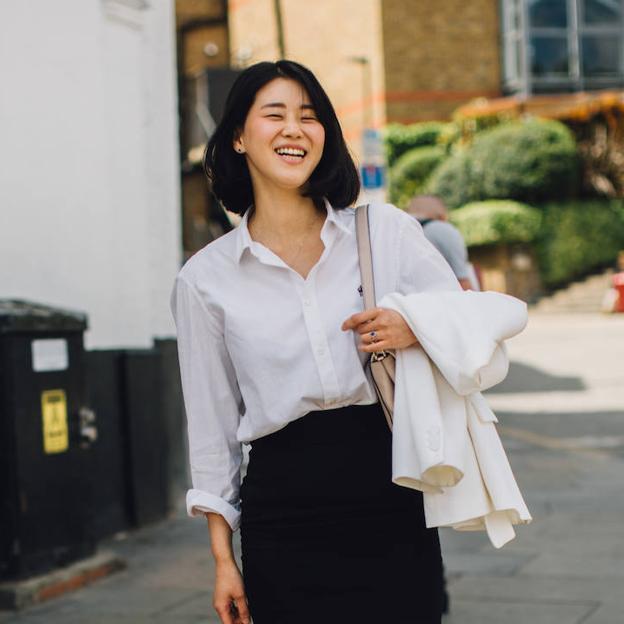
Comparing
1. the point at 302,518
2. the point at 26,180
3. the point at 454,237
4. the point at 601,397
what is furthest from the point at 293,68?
the point at 601,397

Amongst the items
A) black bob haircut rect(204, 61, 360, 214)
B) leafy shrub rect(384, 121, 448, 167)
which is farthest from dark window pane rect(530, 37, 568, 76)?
black bob haircut rect(204, 61, 360, 214)

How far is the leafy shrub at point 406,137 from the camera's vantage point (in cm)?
Answer: 3042

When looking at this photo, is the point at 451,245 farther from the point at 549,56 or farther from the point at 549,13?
the point at 549,13

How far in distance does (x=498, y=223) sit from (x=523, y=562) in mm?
20351

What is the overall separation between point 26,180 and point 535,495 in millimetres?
4150

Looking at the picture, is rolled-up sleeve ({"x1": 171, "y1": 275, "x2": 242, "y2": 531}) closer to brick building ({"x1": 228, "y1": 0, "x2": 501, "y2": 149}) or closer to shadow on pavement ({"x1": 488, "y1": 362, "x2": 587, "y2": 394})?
shadow on pavement ({"x1": 488, "y1": 362, "x2": 587, "y2": 394})

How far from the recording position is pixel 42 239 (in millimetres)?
7203

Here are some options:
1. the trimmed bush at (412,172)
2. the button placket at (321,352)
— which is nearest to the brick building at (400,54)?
the trimmed bush at (412,172)

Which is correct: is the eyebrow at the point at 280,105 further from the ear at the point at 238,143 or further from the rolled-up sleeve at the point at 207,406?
the rolled-up sleeve at the point at 207,406

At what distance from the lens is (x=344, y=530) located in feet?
8.39

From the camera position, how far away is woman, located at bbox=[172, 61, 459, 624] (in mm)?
2555

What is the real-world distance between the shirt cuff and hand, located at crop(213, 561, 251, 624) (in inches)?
Answer: 3.6

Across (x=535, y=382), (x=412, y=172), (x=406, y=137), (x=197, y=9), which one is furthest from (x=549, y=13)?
(x=535, y=382)

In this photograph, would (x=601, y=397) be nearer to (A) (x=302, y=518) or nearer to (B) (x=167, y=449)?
(B) (x=167, y=449)
